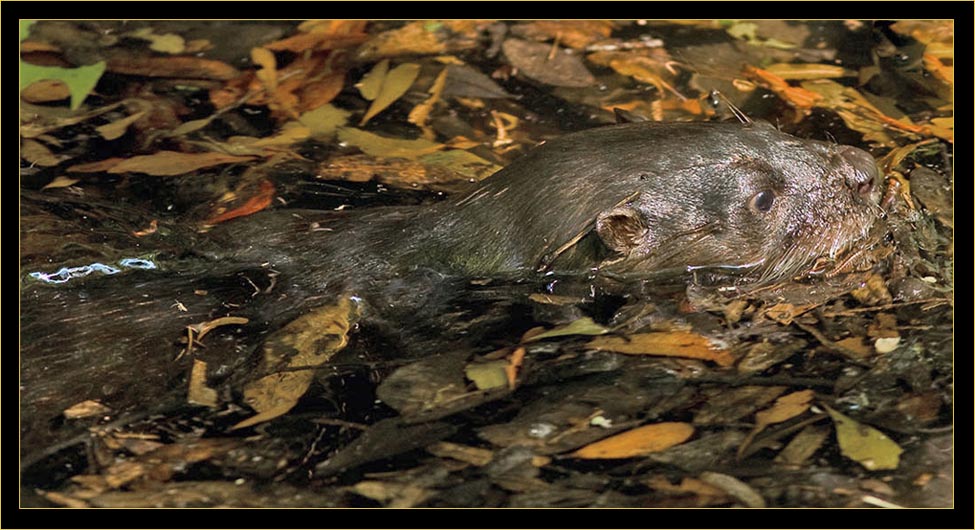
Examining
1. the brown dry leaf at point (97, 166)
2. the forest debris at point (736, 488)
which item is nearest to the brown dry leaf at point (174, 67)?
the brown dry leaf at point (97, 166)

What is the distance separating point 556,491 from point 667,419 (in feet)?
1.74

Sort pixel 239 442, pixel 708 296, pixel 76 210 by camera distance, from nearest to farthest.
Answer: pixel 239 442 → pixel 708 296 → pixel 76 210

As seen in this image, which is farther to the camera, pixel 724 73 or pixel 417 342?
pixel 724 73

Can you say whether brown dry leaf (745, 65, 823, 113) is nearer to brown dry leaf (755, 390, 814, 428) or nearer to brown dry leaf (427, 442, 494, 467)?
brown dry leaf (755, 390, 814, 428)

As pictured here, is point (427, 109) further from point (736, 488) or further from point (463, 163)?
point (736, 488)

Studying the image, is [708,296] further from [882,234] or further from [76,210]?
[76,210]

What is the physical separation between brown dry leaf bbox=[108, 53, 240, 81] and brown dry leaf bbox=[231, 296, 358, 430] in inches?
89.6

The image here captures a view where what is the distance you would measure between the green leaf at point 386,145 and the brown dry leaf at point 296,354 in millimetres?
1325

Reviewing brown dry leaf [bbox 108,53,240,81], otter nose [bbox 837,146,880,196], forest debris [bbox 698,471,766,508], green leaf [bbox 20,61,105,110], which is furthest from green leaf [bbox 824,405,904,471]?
green leaf [bbox 20,61,105,110]

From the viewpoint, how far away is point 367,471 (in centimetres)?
393

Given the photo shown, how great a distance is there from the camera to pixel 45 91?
6.50 m

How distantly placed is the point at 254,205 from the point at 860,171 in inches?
101

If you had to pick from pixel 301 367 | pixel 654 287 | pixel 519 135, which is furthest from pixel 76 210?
pixel 654 287

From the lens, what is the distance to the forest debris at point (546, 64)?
6.62 metres
